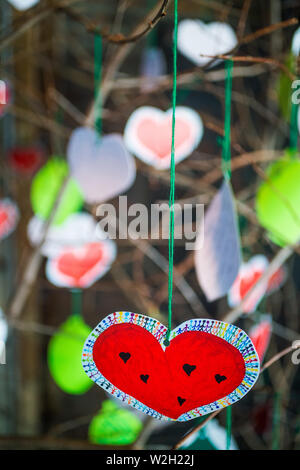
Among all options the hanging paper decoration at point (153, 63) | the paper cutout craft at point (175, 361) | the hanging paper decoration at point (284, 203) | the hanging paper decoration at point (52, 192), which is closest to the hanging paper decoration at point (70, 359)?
the hanging paper decoration at point (52, 192)

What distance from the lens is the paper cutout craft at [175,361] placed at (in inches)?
15.9

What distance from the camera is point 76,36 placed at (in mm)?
1696

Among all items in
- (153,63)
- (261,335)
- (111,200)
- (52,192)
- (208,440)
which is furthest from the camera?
(111,200)

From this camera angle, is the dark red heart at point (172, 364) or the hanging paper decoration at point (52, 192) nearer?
the dark red heart at point (172, 364)

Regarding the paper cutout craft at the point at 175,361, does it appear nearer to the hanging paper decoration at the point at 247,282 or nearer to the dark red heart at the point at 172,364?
the dark red heart at the point at 172,364

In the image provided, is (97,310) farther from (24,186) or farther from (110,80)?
(110,80)

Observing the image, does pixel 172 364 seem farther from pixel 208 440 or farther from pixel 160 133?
pixel 160 133

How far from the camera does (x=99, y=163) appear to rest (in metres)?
0.75

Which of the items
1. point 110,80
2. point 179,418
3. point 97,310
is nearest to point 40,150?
point 97,310

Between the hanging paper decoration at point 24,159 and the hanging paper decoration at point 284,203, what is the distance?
1006 millimetres

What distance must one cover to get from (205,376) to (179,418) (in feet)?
0.18

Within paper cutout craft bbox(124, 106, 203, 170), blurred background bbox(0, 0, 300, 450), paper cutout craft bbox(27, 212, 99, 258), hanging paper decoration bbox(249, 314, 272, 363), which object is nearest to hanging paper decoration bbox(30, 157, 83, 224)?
paper cutout craft bbox(27, 212, 99, 258)

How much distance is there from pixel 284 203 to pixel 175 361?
36cm

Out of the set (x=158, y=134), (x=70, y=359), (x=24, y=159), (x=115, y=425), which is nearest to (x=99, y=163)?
(x=158, y=134)
